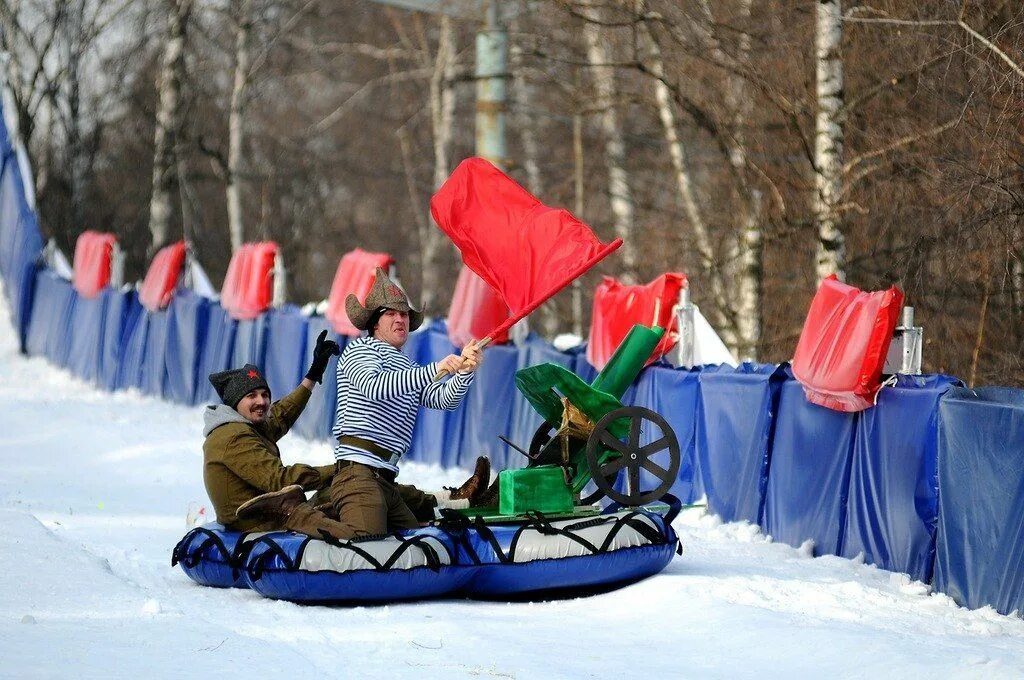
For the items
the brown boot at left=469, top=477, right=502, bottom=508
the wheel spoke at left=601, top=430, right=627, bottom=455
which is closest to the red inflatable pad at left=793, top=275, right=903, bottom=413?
the wheel spoke at left=601, top=430, right=627, bottom=455

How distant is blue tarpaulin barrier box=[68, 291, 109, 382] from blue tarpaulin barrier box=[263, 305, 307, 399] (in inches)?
220

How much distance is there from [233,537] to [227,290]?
11.5 meters

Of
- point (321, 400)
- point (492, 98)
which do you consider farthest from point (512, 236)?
point (492, 98)

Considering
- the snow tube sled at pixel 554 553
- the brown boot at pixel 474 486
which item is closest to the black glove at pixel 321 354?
the brown boot at pixel 474 486

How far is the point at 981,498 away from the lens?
8078 millimetres

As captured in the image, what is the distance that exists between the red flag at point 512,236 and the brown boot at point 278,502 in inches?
55.2

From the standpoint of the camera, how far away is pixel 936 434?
872 centimetres

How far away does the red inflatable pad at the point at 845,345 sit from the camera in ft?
31.0

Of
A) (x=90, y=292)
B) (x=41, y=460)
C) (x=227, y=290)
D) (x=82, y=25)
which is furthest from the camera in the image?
(x=82, y=25)

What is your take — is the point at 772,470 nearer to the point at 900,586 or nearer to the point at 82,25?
the point at 900,586

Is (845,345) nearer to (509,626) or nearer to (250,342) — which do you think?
(509,626)

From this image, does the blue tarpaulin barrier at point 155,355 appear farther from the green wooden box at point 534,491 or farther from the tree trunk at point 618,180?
the green wooden box at point 534,491

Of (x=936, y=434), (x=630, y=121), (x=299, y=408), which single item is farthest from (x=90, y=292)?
(x=936, y=434)

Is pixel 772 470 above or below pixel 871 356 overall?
below
